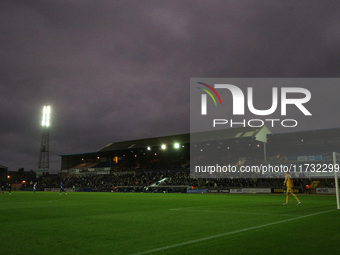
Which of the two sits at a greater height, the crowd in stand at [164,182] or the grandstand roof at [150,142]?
the grandstand roof at [150,142]

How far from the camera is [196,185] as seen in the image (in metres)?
49.3

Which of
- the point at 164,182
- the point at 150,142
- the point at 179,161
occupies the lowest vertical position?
the point at 164,182

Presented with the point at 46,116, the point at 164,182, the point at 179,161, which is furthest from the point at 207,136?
the point at 46,116

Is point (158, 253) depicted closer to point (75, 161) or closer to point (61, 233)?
point (61, 233)

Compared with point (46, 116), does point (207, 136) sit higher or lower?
lower

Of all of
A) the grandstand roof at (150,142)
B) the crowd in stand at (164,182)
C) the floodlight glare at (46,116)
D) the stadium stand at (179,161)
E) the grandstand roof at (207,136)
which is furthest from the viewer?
the floodlight glare at (46,116)

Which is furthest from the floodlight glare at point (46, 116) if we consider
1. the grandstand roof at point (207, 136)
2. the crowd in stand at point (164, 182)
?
the grandstand roof at point (207, 136)

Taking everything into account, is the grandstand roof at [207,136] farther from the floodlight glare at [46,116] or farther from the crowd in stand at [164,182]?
the floodlight glare at [46,116]

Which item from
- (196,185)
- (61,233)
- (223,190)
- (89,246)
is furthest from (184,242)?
(196,185)

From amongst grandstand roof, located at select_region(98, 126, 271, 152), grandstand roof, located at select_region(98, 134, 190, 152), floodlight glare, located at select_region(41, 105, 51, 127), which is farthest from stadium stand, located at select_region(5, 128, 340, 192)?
floodlight glare, located at select_region(41, 105, 51, 127)

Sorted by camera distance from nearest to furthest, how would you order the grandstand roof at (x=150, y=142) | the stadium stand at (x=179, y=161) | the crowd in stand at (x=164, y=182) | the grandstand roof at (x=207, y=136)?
the crowd in stand at (x=164, y=182), the stadium stand at (x=179, y=161), the grandstand roof at (x=207, y=136), the grandstand roof at (x=150, y=142)

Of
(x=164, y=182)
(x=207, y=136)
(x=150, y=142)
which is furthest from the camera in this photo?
(x=150, y=142)

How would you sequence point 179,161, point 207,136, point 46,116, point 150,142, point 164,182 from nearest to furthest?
1. point 164,182
2. point 207,136
3. point 179,161
4. point 150,142
5. point 46,116

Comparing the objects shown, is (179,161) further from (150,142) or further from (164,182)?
(164,182)
